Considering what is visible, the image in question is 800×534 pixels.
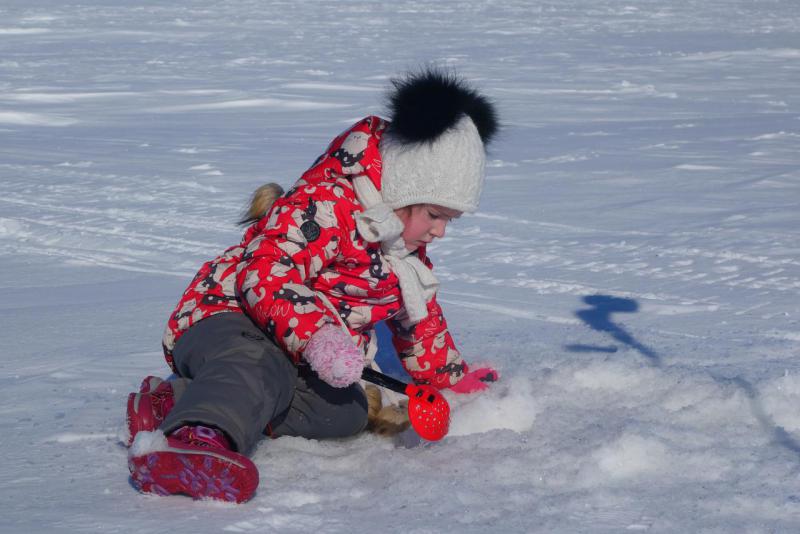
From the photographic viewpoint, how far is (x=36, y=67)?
11156 mm

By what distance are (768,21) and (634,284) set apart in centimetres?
1281

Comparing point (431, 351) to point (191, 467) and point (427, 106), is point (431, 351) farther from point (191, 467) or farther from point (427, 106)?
point (191, 467)

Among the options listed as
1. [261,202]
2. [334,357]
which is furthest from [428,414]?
[261,202]

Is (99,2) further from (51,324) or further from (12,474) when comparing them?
(12,474)

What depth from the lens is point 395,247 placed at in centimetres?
249

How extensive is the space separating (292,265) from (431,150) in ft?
1.33

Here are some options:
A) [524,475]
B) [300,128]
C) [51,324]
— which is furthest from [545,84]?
[524,475]

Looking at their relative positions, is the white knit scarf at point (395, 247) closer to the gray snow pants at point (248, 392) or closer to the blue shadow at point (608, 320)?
the gray snow pants at point (248, 392)

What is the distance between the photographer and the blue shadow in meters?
3.05

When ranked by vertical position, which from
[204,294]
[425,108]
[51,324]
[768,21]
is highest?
[768,21]

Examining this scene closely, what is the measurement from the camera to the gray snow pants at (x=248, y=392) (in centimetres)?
206

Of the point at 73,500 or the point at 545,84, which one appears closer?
the point at 73,500

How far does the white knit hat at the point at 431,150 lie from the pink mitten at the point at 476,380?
537 millimetres

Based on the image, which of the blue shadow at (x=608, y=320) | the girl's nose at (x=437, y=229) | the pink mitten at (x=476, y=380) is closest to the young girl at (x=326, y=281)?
the girl's nose at (x=437, y=229)
